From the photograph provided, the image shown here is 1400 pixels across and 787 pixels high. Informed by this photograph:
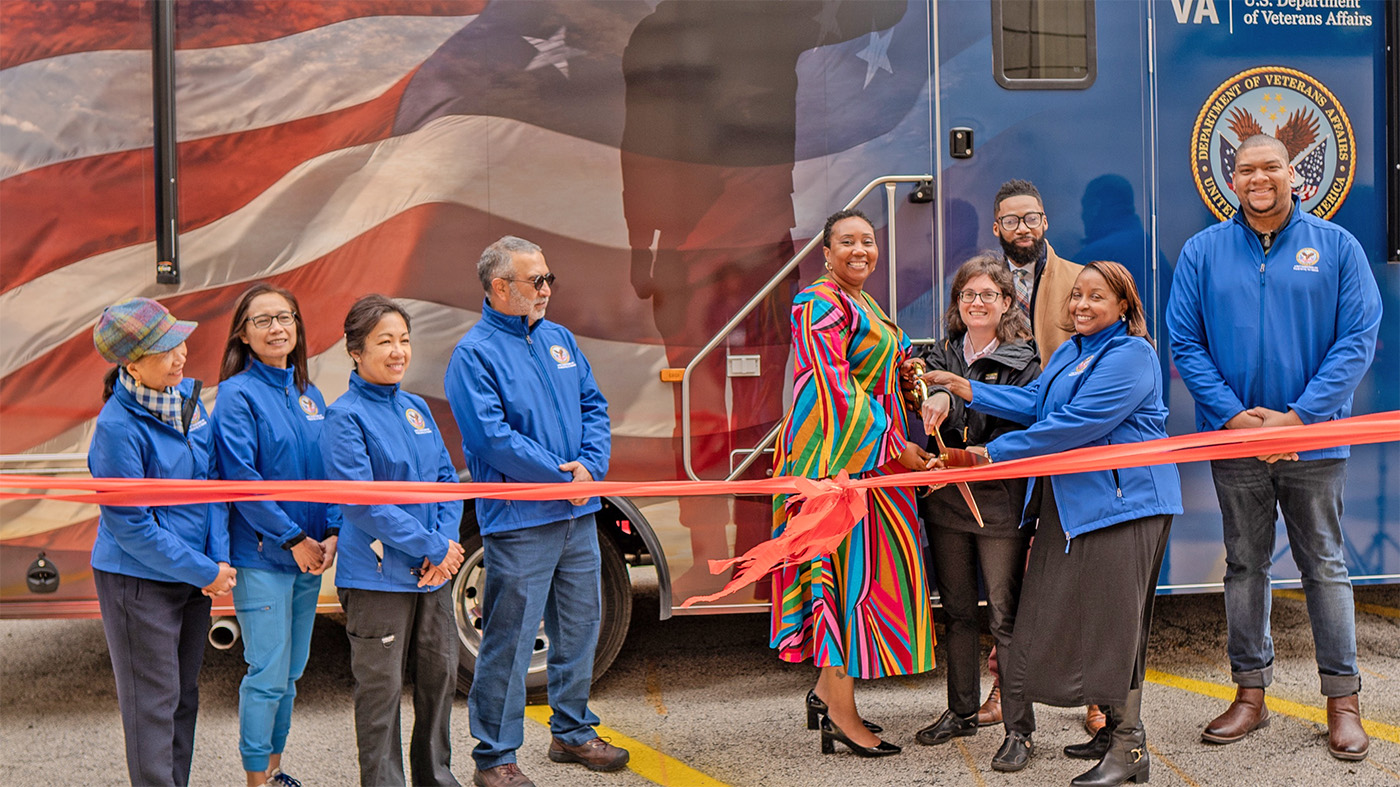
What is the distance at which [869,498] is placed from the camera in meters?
3.93

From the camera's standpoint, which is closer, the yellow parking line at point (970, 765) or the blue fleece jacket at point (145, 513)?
the blue fleece jacket at point (145, 513)

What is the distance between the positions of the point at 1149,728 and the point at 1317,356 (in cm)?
159

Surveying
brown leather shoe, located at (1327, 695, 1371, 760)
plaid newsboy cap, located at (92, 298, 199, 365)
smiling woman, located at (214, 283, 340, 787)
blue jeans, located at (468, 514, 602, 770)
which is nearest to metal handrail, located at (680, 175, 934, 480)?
blue jeans, located at (468, 514, 602, 770)

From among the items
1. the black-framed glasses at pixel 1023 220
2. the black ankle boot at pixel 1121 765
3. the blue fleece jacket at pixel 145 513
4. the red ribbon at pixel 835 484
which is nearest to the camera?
the blue fleece jacket at pixel 145 513

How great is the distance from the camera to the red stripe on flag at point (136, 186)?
4.36 m

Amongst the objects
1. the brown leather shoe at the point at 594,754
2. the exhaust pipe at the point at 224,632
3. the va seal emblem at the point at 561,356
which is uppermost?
the va seal emblem at the point at 561,356

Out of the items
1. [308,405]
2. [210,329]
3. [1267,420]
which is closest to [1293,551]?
[1267,420]

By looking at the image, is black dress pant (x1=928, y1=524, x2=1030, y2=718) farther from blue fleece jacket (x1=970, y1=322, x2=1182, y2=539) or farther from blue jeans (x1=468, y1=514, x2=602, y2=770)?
blue jeans (x1=468, y1=514, x2=602, y2=770)

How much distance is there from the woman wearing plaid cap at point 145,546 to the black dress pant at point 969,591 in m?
2.50

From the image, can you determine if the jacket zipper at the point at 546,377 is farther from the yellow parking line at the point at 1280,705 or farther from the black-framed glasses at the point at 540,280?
the yellow parking line at the point at 1280,705

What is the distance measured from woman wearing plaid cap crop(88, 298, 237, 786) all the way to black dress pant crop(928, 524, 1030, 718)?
8.21 feet

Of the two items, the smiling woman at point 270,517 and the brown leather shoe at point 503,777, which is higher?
the smiling woman at point 270,517

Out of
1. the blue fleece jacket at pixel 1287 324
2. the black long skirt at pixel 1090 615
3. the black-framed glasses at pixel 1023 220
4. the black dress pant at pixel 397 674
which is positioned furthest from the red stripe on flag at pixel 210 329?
the blue fleece jacket at pixel 1287 324

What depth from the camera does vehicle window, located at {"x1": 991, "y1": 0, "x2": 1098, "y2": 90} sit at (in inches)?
179
